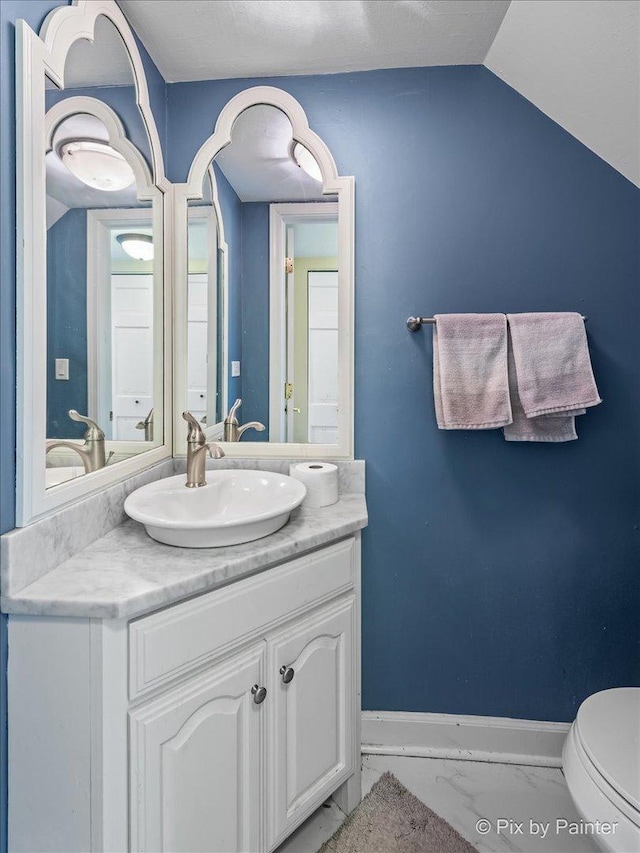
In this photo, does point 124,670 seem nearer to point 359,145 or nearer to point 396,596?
point 396,596

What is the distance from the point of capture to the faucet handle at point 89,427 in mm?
1230

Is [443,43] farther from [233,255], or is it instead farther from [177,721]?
[177,721]

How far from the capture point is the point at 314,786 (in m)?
1.36

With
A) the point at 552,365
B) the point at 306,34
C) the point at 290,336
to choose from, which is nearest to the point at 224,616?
the point at 290,336

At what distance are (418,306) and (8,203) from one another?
1.15 m

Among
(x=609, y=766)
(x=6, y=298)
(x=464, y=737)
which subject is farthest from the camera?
(x=464, y=737)

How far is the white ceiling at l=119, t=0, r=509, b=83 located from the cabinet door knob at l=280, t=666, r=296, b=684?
1.69 m

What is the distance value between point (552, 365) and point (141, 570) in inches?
50.2

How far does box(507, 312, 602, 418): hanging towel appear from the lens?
1573 millimetres

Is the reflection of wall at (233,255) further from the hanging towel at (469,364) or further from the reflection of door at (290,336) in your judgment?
the hanging towel at (469,364)

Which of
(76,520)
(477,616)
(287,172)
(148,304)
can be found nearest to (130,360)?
(148,304)

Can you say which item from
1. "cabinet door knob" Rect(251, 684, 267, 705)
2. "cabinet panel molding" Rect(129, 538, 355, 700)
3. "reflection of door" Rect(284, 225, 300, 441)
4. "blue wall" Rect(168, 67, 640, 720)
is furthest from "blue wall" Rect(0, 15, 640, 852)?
"cabinet door knob" Rect(251, 684, 267, 705)

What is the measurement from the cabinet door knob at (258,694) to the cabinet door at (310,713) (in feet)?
0.13

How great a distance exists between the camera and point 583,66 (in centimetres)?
139
